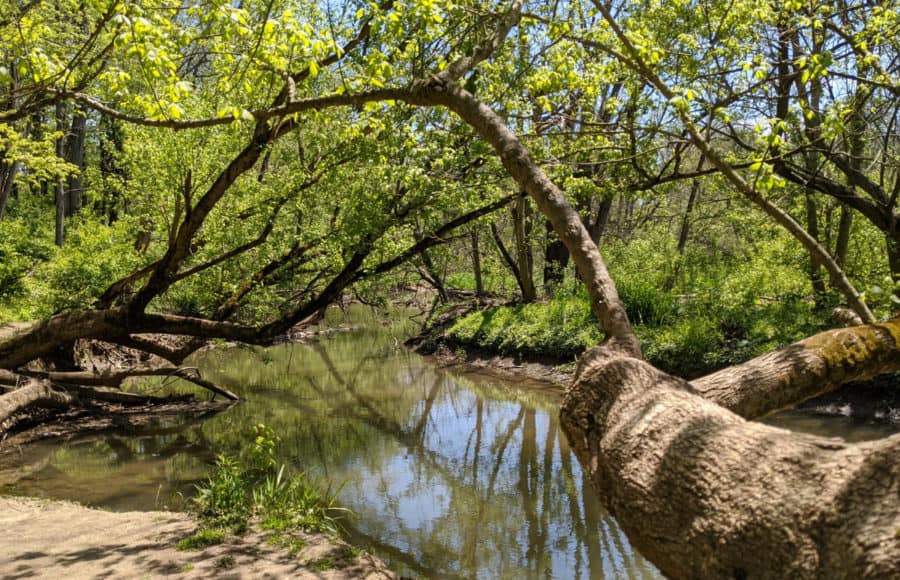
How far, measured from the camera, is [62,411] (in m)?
11.3

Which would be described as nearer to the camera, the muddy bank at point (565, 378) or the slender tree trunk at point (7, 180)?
the muddy bank at point (565, 378)

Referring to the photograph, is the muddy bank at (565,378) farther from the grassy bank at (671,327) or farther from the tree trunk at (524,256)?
the tree trunk at (524,256)

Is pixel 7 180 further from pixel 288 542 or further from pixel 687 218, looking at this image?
pixel 687 218

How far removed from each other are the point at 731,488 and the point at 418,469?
7.59 m

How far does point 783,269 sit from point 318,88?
31.9 feet

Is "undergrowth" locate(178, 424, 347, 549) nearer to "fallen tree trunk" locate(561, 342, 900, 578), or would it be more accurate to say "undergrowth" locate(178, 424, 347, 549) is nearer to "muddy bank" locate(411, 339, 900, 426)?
"muddy bank" locate(411, 339, 900, 426)

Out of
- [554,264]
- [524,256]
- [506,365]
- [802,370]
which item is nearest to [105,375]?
[506,365]

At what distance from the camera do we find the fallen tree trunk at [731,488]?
1525 millimetres

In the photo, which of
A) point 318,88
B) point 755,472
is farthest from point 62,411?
point 755,472

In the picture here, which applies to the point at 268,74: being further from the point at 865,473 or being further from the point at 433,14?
the point at 865,473

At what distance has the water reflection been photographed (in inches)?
247

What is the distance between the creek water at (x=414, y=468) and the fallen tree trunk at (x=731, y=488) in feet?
12.9

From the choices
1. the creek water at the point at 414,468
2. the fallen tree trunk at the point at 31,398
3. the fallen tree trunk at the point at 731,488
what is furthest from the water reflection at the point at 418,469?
the fallen tree trunk at the point at 731,488

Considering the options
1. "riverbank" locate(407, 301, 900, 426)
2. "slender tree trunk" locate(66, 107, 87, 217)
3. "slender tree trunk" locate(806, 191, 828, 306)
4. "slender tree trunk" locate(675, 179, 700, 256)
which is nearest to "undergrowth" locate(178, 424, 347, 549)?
"riverbank" locate(407, 301, 900, 426)
